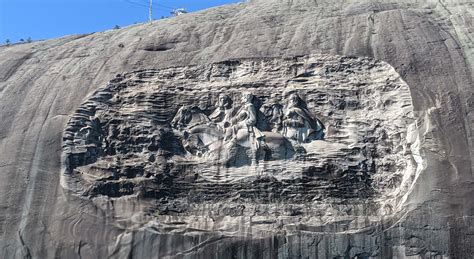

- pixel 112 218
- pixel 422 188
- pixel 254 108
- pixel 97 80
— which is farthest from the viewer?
pixel 97 80

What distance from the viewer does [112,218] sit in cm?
1091

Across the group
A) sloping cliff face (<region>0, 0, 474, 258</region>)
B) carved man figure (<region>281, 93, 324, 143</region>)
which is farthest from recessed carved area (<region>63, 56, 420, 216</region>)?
sloping cliff face (<region>0, 0, 474, 258</region>)

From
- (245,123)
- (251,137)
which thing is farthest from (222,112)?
(251,137)

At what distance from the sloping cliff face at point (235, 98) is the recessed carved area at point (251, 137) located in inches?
5.3

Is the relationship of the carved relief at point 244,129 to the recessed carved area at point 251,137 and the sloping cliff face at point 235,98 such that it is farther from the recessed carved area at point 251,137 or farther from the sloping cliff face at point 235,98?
the sloping cliff face at point 235,98

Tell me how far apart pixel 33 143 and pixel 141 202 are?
7.91 feet

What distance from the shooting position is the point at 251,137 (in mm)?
11312

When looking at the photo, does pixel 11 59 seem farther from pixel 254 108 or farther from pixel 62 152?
pixel 254 108

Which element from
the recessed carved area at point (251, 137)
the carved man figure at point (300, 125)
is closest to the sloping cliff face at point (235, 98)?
the recessed carved area at point (251, 137)

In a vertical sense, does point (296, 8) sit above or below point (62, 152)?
above

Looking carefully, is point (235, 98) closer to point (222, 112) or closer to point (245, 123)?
point (222, 112)

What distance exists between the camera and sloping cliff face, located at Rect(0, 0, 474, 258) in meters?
10.1

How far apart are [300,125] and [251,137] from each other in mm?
850

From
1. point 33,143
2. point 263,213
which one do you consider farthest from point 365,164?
point 33,143
